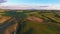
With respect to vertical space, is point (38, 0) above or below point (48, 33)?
above

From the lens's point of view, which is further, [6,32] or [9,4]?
[9,4]

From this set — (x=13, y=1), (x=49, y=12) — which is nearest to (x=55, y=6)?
(x=49, y=12)

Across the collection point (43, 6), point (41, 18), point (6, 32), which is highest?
point (43, 6)

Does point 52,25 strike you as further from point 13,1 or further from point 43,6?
point 13,1

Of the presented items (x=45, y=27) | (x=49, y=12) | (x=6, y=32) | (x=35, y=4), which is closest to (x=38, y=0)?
(x=35, y=4)

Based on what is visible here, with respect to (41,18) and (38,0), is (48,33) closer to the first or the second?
(41,18)

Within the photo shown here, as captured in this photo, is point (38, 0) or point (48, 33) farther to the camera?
point (38, 0)
